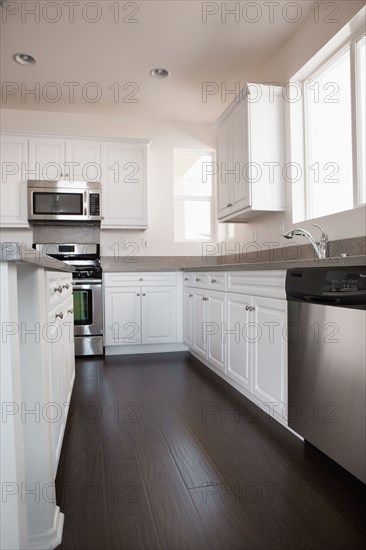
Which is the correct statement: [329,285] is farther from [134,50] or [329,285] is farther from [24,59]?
[24,59]

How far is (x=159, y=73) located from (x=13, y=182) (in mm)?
1832

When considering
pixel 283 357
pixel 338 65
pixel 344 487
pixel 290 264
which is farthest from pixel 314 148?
pixel 344 487

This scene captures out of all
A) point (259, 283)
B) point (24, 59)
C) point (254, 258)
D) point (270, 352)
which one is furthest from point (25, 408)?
point (24, 59)

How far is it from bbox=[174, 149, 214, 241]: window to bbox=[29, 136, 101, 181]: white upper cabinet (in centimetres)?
104

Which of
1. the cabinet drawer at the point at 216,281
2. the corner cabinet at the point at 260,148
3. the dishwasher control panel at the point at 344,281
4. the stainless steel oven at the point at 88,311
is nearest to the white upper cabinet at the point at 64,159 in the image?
the stainless steel oven at the point at 88,311

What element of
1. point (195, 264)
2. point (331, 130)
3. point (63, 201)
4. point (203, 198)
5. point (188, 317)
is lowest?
point (188, 317)

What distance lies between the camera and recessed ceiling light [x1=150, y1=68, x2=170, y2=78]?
3498mm

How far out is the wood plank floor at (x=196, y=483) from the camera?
118 cm

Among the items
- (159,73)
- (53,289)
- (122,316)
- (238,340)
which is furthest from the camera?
(122,316)

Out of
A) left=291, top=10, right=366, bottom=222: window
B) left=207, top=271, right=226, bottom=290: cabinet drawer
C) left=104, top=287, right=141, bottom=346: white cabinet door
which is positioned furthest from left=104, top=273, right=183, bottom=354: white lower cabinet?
left=291, top=10, right=366, bottom=222: window

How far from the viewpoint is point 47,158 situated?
405 cm

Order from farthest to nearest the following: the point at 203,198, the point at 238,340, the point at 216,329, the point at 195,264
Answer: the point at 203,198, the point at 195,264, the point at 216,329, the point at 238,340

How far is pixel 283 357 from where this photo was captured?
184 cm

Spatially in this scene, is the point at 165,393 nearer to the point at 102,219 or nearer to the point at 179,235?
the point at 102,219
